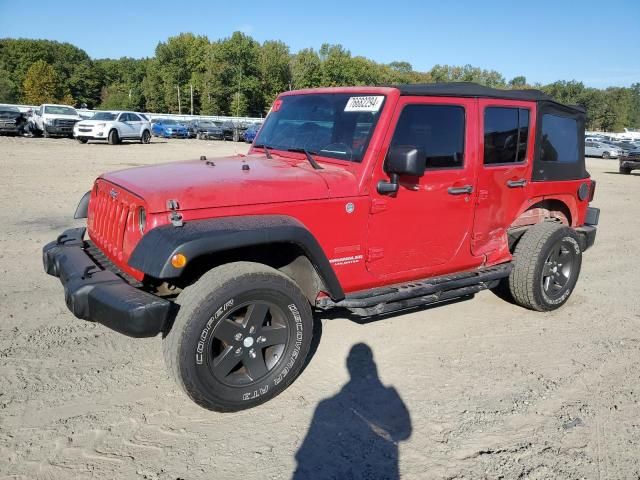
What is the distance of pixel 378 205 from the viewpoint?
3666mm

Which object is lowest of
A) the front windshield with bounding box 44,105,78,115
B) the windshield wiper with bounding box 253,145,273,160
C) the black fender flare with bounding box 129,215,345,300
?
the black fender flare with bounding box 129,215,345,300

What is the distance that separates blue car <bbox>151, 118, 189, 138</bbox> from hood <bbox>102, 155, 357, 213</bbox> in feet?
117

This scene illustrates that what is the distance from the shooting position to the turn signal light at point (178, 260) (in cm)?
275

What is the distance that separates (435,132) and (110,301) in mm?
2666

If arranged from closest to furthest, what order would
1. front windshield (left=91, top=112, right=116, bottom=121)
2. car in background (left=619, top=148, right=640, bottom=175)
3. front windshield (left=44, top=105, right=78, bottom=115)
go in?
car in background (left=619, top=148, right=640, bottom=175) < front windshield (left=91, top=112, right=116, bottom=121) < front windshield (left=44, top=105, right=78, bottom=115)

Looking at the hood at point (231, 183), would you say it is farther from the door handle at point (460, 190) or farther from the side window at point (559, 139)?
the side window at point (559, 139)

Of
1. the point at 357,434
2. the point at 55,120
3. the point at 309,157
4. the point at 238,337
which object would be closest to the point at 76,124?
the point at 55,120

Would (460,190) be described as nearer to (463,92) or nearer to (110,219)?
(463,92)

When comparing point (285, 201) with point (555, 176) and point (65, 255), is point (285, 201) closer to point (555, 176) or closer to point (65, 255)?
point (65, 255)

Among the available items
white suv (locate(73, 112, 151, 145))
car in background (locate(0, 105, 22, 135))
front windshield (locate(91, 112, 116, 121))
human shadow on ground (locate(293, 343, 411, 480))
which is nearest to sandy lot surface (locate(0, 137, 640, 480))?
human shadow on ground (locate(293, 343, 411, 480))

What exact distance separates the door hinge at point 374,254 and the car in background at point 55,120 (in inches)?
1059

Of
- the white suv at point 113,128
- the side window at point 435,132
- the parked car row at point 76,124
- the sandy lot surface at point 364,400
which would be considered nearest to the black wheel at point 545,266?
the sandy lot surface at point 364,400

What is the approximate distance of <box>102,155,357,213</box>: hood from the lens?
10.00 ft

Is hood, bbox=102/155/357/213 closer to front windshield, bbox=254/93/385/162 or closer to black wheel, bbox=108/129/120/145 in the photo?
front windshield, bbox=254/93/385/162
